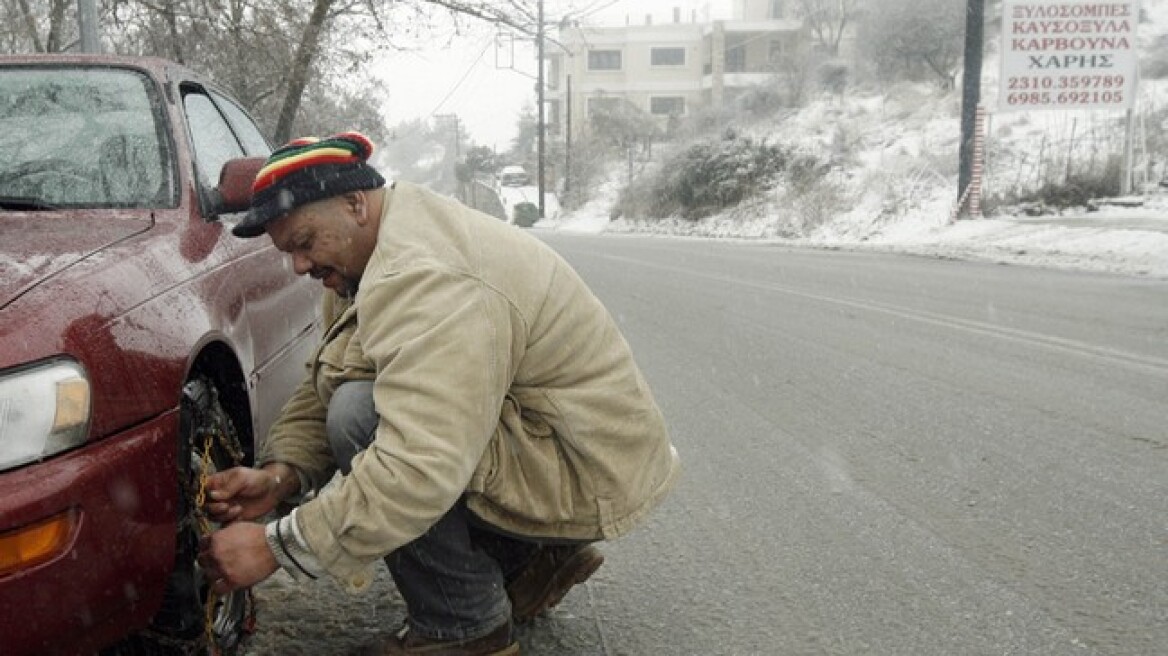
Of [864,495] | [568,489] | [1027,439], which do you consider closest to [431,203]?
[568,489]

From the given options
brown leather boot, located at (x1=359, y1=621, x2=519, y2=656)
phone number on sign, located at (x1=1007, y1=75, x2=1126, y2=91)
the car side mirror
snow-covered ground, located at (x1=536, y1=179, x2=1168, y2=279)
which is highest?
phone number on sign, located at (x1=1007, y1=75, x2=1126, y2=91)

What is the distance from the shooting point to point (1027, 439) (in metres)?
4.09

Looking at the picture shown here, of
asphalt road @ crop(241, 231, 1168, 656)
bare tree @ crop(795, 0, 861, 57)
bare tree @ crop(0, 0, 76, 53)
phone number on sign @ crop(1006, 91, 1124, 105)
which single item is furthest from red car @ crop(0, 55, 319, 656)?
bare tree @ crop(795, 0, 861, 57)

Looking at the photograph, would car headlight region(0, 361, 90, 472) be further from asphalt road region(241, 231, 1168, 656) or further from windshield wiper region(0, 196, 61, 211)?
windshield wiper region(0, 196, 61, 211)

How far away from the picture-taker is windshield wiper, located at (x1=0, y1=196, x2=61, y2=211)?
2.70 metres

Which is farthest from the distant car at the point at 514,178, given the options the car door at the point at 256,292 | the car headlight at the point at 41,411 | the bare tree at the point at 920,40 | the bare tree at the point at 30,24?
the car headlight at the point at 41,411

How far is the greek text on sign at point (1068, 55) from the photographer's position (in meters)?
16.0

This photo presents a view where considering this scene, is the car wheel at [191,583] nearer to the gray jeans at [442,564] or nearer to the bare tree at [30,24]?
the gray jeans at [442,564]

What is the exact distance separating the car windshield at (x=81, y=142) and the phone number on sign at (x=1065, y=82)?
1622 cm

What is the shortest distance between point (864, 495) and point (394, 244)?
2196mm

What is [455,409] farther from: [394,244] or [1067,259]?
[1067,259]

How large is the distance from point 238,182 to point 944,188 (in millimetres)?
18747

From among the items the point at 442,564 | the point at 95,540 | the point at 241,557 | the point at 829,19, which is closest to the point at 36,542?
the point at 95,540

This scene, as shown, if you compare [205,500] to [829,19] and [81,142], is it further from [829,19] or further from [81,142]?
[829,19]
